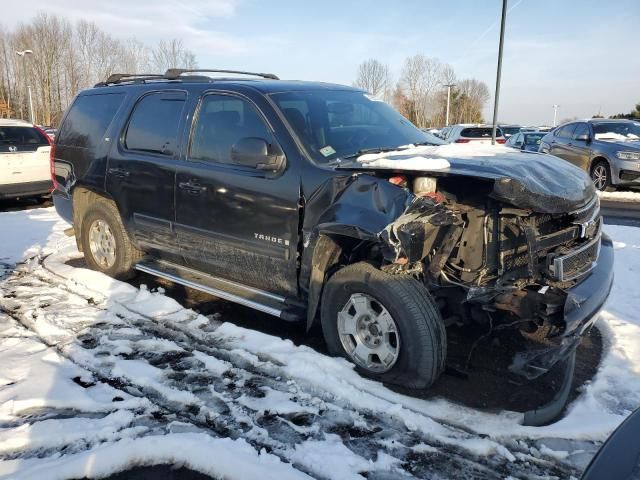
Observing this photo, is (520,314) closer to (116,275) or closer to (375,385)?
(375,385)

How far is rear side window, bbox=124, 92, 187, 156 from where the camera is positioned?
4.67m

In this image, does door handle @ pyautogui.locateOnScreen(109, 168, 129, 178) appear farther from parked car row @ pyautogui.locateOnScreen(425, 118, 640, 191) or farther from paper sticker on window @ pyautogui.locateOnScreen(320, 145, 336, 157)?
parked car row @ pyautogui.locateOnScreen(425, 118, 640, 191)

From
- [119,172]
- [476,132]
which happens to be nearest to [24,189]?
[119,172]

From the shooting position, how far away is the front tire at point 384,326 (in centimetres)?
319

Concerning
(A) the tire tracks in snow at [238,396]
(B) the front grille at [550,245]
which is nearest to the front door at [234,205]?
(A) the tire tracks in snow at [238,396]

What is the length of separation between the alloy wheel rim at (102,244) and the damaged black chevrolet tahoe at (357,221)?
44 centimetres

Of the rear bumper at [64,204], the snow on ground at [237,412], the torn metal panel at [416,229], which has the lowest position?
the snow on ground at [237,412]

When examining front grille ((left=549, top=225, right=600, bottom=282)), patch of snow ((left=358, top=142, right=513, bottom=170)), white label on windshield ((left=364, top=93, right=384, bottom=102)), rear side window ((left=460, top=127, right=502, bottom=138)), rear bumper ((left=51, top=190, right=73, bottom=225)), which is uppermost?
white label on windshield ((left=364, top=93, right=384, bottom=102))

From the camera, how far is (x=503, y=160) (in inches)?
134

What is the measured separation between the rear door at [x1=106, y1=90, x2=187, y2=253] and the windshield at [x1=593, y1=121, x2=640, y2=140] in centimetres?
1090

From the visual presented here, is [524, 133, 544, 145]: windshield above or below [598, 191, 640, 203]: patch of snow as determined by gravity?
above

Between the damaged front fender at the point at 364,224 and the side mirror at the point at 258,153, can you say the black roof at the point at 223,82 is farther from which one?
the damaged front fender at the point at 364,224

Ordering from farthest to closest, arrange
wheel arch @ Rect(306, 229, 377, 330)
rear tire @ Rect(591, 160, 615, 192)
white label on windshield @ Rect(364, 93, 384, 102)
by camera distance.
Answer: rear tire @ Rect(591, 160, 615, 192) → white label on windshield @ Rect(364, 93, 384, 102) → wheel arch @ Rect(306, 229, 377, 330)

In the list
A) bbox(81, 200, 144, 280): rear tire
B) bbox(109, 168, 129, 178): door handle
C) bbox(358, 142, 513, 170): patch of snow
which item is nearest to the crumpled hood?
bbox(358, 142, 513, 170): patch of snow
